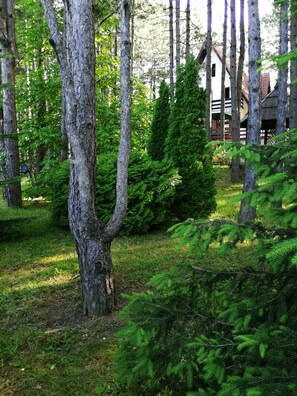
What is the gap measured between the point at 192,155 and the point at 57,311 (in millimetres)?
5810

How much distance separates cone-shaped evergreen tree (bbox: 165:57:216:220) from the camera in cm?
943

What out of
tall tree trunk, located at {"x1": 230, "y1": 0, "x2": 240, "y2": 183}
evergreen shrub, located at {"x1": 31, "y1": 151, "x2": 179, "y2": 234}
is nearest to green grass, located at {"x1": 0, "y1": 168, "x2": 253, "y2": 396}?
evergreen shrub, located at {"x1": 31, "y1": 151, "x2": 179, "y2": 234}

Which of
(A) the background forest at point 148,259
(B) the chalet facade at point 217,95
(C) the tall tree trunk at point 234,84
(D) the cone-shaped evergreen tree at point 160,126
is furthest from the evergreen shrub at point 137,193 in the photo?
(B) the chalet facade at point 217,95

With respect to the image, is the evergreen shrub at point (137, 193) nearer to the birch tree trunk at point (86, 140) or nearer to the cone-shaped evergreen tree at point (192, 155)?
the cone-shaped evergreen tree at point (192, 155)

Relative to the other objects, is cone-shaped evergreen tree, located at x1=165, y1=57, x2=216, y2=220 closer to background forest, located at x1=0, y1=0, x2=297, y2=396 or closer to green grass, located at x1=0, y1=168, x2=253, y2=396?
background forest, located at x1=0, y1=0, x2=297, y2=396

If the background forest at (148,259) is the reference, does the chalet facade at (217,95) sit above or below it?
above

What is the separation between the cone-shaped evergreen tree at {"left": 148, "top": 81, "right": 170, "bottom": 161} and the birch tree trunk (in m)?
7.08

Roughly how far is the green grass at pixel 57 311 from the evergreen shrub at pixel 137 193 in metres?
0.43

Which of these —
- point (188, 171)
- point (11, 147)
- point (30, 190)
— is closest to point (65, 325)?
point (188, 171)

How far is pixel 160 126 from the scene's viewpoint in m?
11.6

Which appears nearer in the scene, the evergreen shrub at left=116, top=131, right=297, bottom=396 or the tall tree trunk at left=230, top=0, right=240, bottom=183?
the evergreen shrub at left=116, top=131, right=297, bottom=396

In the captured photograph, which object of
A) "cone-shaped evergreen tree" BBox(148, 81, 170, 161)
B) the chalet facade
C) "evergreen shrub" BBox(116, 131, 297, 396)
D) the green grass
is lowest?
the green grass

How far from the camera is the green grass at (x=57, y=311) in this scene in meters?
3.46

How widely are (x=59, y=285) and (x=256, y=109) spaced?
5591mm
